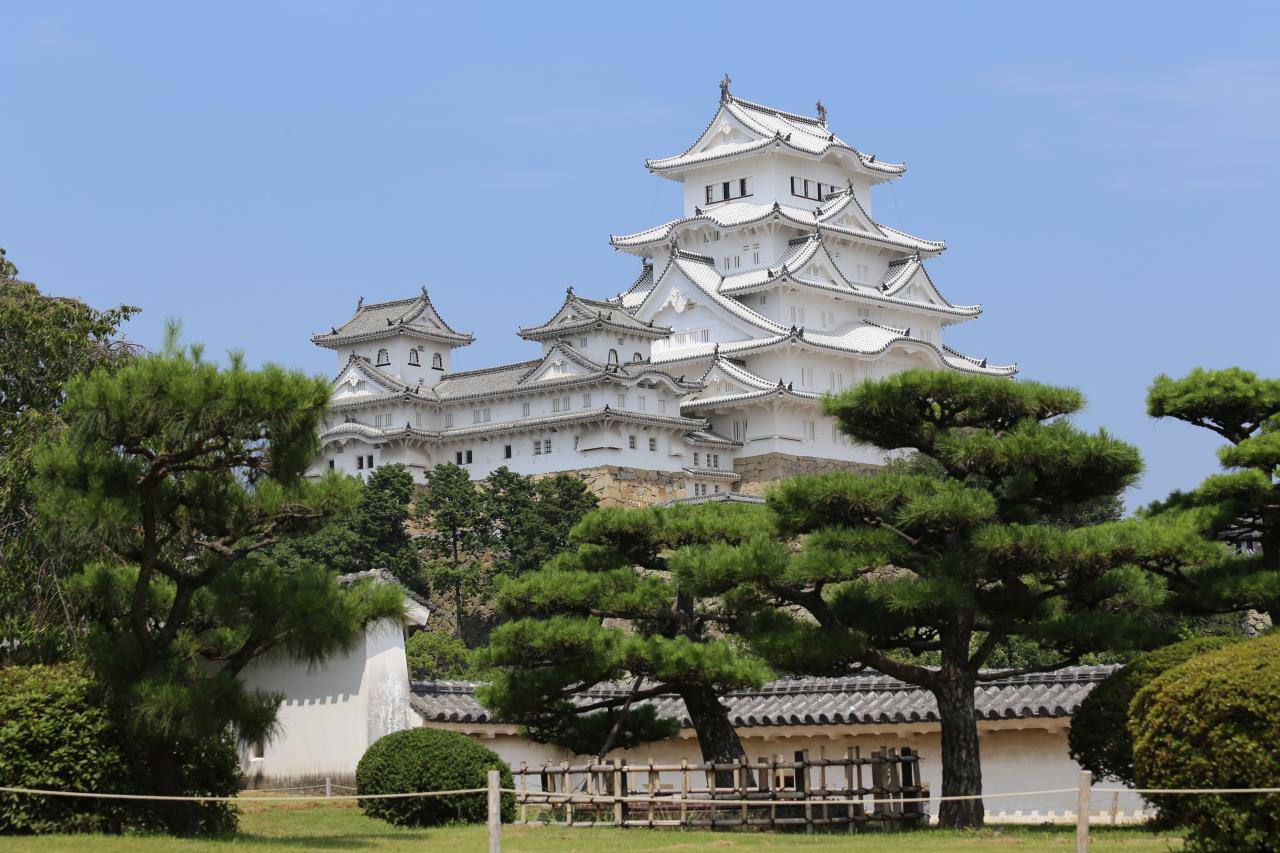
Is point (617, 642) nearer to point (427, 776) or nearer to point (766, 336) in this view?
point (427, 776)

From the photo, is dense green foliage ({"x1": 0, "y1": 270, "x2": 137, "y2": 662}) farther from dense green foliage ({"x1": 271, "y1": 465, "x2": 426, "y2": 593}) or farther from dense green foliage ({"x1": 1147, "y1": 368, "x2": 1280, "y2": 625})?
dense green foliage ({"x1": 271, "y1": 465, "x2": 426, "y2": 593})

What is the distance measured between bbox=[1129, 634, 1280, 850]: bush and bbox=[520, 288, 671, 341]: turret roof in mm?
41526

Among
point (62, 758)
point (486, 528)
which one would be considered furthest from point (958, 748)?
point (486, 528)

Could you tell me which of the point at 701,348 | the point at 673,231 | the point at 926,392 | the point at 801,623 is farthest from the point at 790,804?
the point at 673,231

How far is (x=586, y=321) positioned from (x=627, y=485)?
17.5 feet

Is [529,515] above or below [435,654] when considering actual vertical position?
above

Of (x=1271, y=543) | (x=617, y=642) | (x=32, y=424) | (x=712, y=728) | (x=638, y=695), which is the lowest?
(x=712, y=728)

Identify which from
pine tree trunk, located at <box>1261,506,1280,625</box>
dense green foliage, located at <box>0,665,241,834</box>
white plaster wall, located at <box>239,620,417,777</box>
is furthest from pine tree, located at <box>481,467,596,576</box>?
dense green foliage, located at <box>0,665,241,834</box>

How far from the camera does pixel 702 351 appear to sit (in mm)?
58000

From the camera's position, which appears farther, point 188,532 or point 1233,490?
point 1233,490

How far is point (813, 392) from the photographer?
56688 mm

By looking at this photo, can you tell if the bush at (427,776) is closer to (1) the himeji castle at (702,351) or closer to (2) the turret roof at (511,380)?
(1) the himeji castle at (702,351)

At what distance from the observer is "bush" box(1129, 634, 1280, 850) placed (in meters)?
12.5

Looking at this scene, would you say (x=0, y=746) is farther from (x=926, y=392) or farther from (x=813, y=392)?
(x=813, y=392)
